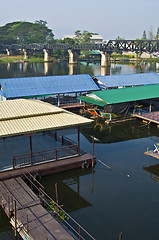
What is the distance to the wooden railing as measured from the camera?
82.6ft

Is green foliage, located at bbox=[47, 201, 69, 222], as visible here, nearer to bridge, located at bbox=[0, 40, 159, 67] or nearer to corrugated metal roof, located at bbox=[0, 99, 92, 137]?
corrugated metal roof, located at bbox=[0, 99, 92, 137]

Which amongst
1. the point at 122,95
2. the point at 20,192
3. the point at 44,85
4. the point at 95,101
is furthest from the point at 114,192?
the point at 44,85

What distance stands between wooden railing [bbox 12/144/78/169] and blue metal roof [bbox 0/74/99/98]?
18.6 meters

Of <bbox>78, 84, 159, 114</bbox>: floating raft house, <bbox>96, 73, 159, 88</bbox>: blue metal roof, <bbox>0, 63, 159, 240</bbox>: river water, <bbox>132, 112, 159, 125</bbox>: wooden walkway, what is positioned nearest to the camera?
<bbox>0, 63, 159, 240</bbox>: river water

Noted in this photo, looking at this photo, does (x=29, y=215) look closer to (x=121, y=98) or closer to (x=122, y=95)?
(x=121, y=98)

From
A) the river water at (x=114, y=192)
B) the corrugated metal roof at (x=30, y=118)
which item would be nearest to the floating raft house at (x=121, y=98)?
the river water at (x=114, y=192)

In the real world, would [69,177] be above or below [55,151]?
below

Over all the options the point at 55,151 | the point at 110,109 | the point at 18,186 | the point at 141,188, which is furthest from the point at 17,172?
the point at 110,109

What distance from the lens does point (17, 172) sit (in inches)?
943

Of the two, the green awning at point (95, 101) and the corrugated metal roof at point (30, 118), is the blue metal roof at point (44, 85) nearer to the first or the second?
the green awning at point (95, 101)

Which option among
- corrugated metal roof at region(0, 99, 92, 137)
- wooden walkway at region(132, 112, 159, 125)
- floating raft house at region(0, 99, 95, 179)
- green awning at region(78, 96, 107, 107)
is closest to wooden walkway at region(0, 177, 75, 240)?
floating raft house at region(0, 99, 95, 179)

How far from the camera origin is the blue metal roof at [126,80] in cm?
5229

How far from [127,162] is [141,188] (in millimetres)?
5279

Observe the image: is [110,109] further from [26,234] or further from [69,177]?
[26,234]
